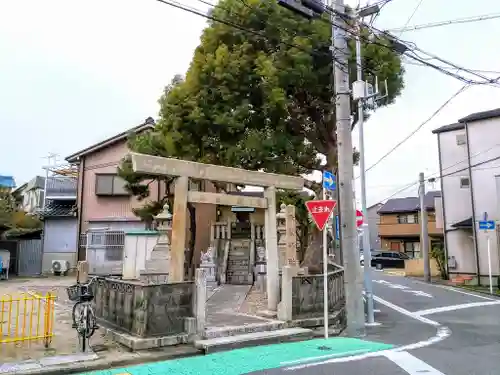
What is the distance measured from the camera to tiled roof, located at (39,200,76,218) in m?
26.6

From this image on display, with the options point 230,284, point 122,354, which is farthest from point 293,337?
point 230,284

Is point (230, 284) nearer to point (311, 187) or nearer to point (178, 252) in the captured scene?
point (311, 187)

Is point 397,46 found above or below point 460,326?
above

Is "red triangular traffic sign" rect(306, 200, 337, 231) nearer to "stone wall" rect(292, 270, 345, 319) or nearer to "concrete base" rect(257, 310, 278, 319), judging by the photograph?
"stone wall" rect(292, 270, 345, 319)

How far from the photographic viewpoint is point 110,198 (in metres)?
26.5

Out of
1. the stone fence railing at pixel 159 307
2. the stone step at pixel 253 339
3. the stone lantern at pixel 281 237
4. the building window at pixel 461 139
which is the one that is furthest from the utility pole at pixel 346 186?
the building window at pixel 461 139

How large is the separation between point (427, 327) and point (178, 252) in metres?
6.82

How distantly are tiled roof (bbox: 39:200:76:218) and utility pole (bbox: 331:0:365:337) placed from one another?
21142 mm

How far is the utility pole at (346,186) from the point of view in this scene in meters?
9.93

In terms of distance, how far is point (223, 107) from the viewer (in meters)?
15.1

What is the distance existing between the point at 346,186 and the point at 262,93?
19.5ft

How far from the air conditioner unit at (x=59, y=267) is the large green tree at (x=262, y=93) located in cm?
1337

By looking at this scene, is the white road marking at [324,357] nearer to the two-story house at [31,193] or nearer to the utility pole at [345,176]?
the utility pole at [345,176]

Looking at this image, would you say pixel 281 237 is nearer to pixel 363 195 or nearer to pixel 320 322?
pixel 363 195
